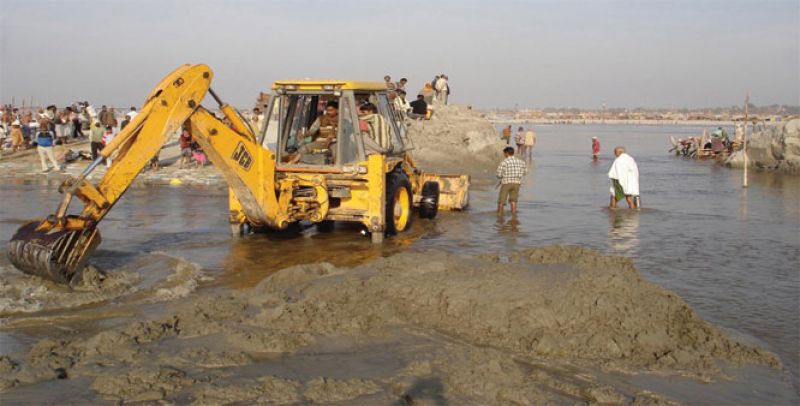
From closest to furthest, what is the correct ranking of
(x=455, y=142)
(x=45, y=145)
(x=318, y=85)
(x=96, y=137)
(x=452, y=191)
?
(x=318, y=85), (x=452, y=191), (x=45, y=145), (x=96, y=137), (x=455, y=142)

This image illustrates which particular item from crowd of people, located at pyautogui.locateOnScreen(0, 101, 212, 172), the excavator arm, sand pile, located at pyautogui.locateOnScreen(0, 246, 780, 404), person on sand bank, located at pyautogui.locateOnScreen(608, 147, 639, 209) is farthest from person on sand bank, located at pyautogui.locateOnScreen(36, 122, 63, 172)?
sand pile, located at pyautogui.locateOnScreen(0, 246, 780, 404)

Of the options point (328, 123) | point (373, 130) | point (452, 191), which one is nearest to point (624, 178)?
point (452, 191)

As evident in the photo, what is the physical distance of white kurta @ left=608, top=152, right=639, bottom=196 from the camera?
15953 millimetres

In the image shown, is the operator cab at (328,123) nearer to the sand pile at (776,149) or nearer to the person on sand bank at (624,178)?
the person on sand bank at (624,178)

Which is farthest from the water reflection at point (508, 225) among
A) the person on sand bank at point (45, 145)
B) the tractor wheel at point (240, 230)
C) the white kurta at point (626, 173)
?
the person on sand bank at point (45, 145)

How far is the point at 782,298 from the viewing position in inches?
357

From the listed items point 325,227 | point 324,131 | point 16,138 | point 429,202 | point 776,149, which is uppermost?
point 16,138

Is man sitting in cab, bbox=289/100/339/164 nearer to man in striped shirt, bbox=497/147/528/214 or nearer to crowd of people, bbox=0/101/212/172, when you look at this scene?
man in striped shirt, bbox=497/147/528/214

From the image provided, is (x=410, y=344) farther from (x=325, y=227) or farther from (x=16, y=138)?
(x=16, y=138)

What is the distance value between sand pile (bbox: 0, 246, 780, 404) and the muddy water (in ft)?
2.94

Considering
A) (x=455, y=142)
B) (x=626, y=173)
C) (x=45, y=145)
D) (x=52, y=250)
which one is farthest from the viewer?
(x=455, y=142)

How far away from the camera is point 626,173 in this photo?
1606 cm

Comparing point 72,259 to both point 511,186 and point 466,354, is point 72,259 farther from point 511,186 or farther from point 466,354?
point 511,186

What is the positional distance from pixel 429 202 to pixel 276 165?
381 cm
